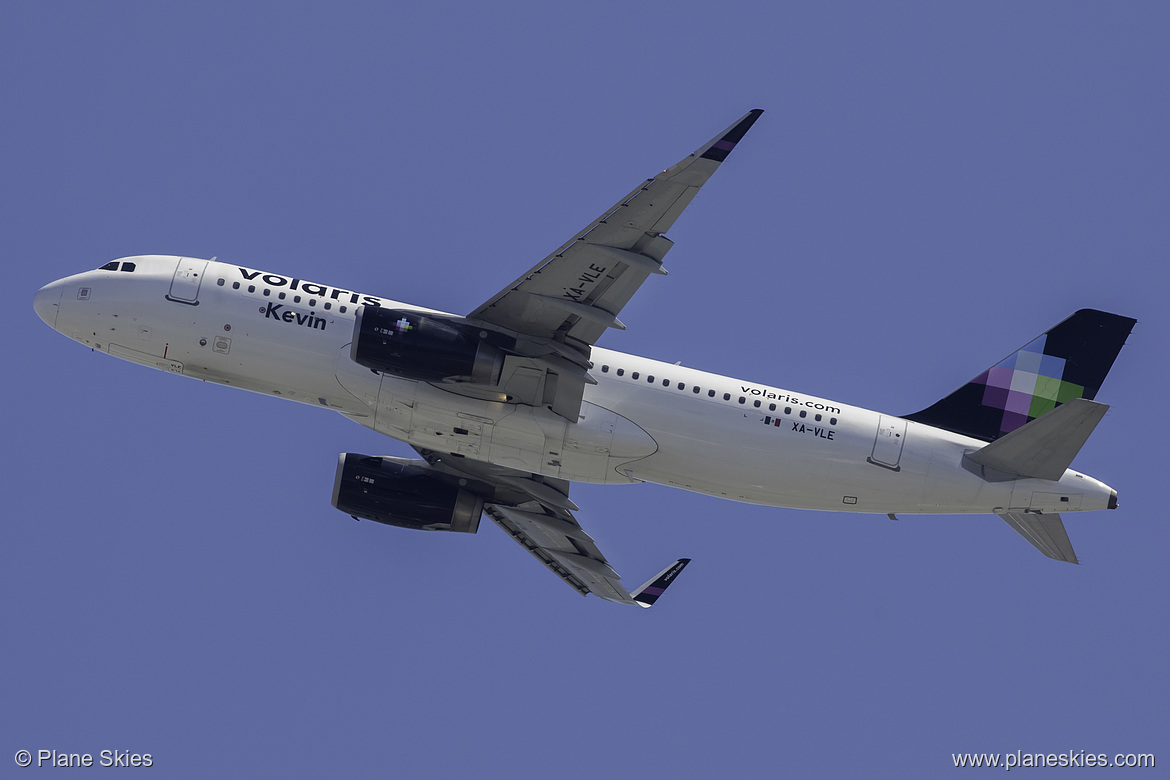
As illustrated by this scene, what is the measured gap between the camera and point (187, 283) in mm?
35219

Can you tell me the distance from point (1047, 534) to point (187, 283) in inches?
989

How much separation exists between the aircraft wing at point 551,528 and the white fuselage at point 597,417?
13.7 feet

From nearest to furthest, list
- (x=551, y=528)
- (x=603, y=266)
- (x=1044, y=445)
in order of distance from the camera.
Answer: (x=603, y=266), (x=1044, y=445), (x=551, y=528)

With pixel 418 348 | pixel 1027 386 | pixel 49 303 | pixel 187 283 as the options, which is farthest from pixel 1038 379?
pixel 49 303

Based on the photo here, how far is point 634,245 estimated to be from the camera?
30.8 m

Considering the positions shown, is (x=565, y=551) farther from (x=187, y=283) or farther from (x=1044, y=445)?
(x=1044, y=445)

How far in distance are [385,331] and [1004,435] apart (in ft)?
57.4

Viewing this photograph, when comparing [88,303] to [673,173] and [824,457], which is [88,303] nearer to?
[673,173]

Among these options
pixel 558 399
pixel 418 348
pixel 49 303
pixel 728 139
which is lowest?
pixel 558 399

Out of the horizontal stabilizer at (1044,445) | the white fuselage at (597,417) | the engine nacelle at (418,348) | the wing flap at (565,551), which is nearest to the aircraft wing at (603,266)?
the engine nacelle at (418,348)

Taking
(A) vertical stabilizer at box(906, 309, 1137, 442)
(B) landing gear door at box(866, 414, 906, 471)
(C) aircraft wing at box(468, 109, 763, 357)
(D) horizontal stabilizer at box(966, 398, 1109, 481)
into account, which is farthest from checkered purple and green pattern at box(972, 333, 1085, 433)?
(C) aircraft wing at box(468, 109, 763, 357)

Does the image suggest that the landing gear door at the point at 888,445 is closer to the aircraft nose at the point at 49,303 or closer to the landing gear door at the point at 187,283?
the landing gear door at the point at 187,283

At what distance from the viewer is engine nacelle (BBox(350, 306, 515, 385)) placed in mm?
32312

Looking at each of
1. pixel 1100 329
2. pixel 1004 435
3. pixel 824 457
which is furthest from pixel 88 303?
pixel 1100 329
